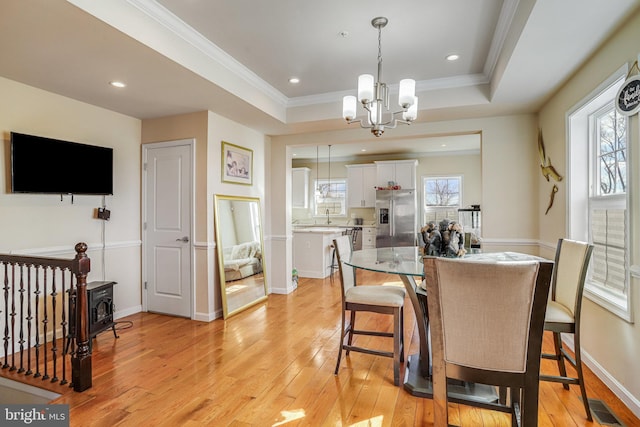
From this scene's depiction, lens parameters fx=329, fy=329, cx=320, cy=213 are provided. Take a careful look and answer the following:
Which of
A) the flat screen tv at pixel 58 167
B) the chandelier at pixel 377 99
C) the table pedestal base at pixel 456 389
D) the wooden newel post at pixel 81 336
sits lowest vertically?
the table pedestal base at pixel 456 389

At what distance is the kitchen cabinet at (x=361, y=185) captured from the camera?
7836mm

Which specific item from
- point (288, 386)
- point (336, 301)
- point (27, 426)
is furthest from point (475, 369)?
point (336, 301)

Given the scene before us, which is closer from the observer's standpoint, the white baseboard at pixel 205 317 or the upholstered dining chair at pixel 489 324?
the upholstered dining chair at pixel 489 324

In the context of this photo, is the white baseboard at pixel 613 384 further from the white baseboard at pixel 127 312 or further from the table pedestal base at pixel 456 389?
the white baseboard at pixel 127 312

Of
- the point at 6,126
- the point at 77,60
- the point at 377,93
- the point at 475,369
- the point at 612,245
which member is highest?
the point at 77,60

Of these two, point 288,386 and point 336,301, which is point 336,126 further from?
point 288,386

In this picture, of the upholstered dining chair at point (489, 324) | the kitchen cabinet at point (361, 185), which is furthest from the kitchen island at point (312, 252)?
the upholstered dining chair at point (489, 324)

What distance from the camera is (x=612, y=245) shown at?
8.07ft

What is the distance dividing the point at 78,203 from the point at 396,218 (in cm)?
567

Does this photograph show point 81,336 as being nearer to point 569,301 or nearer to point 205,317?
point 205,317

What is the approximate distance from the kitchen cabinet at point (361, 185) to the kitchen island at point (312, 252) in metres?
1.94

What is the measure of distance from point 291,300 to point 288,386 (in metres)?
2.28

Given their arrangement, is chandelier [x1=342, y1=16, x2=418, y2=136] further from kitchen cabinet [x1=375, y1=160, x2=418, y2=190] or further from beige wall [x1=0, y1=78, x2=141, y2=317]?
kitchen cabinet [x1=375, y1=160, x2=418, y2=190]

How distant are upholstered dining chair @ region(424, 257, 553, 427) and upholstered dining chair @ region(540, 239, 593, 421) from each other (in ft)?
2.06
